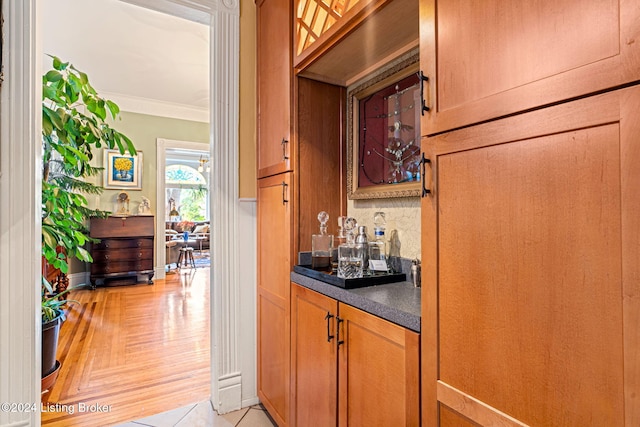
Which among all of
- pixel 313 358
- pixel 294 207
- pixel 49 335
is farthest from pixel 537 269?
pixel 49 335

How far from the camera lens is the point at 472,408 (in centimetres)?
80

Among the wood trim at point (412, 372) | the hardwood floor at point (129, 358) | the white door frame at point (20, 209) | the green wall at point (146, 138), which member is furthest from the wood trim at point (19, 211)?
the green wall at point (146, 138)

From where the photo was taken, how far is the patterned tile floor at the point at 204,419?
6.30ft

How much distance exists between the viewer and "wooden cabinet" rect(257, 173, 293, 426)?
5.69 ft

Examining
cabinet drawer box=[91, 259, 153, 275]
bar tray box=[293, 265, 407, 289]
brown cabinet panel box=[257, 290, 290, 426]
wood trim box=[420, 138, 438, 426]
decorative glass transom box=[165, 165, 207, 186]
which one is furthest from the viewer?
decorative glass transom box=[165, 165, 207, 186]

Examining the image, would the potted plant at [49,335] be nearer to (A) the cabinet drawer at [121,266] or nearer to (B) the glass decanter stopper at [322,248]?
(B) the glass decanter stopper at [322,248]

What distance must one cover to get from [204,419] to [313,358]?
3.28 ft

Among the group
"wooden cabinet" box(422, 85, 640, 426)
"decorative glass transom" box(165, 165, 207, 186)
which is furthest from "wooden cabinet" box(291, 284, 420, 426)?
"decorative glass transom" box(165, 165, 207, 186)

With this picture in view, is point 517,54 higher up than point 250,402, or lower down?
higher up

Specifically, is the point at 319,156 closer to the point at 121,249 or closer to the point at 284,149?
the point at 284,149

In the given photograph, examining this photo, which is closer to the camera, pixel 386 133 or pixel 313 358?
pixel 313 358

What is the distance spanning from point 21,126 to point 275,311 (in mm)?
1498

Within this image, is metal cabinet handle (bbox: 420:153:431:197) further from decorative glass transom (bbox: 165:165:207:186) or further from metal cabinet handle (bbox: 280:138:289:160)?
decorative glass transom (bbox: 165:165:207:186)

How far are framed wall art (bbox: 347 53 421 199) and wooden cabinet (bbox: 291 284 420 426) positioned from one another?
0.64 metres
